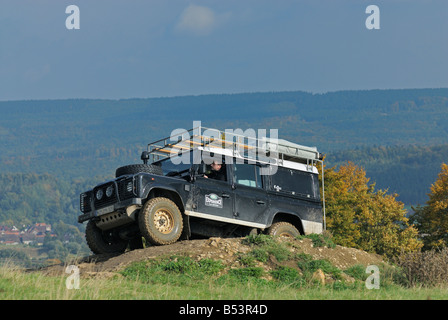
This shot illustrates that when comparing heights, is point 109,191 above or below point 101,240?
above

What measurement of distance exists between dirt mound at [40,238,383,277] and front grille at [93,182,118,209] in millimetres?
1400

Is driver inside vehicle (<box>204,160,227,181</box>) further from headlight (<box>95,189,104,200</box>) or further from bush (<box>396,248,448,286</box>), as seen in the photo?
bush (<box>396,248,448,286</box>)

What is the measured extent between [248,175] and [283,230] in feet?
6.33

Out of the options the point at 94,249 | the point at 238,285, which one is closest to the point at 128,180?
the point at 94,249

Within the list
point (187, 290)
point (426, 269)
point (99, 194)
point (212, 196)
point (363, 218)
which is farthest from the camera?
point (363, 218)

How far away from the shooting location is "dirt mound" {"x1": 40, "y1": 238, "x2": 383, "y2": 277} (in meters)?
17.9

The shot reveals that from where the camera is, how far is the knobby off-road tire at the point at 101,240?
20.8 m

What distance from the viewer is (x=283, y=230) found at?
2180 cm

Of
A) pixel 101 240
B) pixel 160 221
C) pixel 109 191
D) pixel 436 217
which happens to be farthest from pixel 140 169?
pixel 436 217

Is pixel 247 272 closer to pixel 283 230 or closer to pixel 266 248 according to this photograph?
pixel 266 248

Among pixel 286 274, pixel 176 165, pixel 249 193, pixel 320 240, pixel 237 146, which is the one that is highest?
pixel 237 146

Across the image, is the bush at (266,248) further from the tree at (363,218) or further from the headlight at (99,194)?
the tree at (363,218)

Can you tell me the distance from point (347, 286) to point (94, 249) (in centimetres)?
765

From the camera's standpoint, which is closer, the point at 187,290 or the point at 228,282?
the point at 187,290
